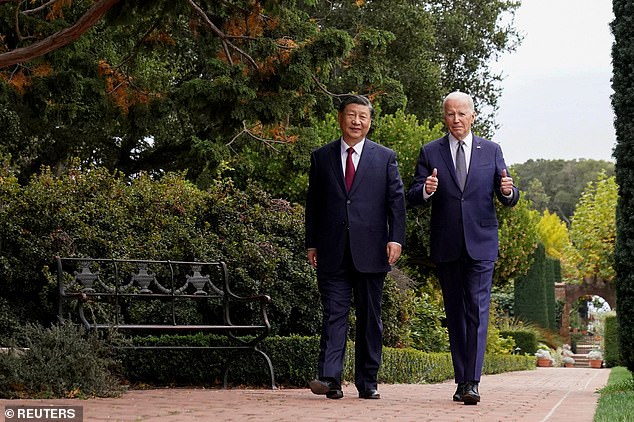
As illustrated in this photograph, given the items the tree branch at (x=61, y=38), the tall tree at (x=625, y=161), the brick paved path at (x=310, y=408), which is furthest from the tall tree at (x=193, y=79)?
the brick paved path at (x=310, y=408)

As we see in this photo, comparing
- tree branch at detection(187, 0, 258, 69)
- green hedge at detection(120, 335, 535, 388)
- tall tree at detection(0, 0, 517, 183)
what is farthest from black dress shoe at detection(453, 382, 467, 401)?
tree branch at detection(187, 0, 258, 69)

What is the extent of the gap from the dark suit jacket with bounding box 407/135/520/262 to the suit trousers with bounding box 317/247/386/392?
0.51 metres

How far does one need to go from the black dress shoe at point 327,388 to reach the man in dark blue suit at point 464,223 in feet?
2.60

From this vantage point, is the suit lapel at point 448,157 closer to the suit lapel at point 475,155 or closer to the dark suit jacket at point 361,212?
the suit lapel at point 475,155

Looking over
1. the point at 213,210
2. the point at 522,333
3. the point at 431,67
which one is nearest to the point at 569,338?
the point at 522,333

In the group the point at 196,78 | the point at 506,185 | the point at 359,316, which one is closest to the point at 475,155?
the point at 506,185

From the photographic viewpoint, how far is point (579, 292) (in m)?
41.4

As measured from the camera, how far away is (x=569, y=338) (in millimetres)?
43156

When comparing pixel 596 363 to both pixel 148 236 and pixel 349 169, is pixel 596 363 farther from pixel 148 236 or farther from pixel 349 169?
pixel 349 169

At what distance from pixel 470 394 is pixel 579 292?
37133 millimetres

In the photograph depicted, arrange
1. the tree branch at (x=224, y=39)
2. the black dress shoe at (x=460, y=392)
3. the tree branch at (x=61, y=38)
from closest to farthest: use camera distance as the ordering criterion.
Answer: the black dress shoe at (x=460, y=392)
the tree branch at (x=61, y=38)
the tree branch at (x=224, y=39)

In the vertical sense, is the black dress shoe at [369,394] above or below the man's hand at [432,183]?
below

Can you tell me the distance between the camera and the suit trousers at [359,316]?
6168mm

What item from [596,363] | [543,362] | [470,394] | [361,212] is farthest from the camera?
[596,363]
